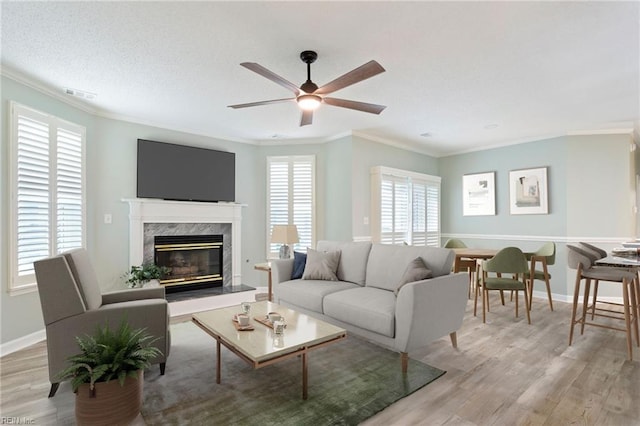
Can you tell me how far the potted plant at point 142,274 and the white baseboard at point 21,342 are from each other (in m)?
1.06

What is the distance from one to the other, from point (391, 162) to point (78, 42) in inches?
185

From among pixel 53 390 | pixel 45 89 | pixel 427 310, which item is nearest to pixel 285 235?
pixel 427 310

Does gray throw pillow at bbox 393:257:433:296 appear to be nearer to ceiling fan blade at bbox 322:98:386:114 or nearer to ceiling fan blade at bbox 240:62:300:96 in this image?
ceiling fan blade at bbox 322:98:386:114

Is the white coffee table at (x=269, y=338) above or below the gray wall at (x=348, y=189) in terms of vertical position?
below

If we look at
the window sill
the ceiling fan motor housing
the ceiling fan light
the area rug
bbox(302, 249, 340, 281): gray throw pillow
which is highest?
the ceiling fan motor housing

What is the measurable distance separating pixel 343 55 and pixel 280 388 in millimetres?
2713

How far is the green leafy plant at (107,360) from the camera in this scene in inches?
73.5

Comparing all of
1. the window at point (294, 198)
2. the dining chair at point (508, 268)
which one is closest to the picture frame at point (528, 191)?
the dining chair at point (508, 268)

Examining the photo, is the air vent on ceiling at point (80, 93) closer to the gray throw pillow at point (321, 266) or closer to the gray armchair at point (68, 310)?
the gray armchair at point (68, 310)

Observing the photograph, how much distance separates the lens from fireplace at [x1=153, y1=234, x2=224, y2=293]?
15.9 ft

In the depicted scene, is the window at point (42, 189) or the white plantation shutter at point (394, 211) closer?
the window at point (42, 189)

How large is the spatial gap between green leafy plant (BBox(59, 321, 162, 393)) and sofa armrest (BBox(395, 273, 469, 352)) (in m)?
1.83

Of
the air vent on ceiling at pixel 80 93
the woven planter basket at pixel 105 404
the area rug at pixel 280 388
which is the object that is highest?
the air vent on ceiling at pixel 80 93

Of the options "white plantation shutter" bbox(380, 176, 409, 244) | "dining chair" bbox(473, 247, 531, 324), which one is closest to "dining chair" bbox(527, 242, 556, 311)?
"dining chair" bbox(473, 247, 531, 324)
